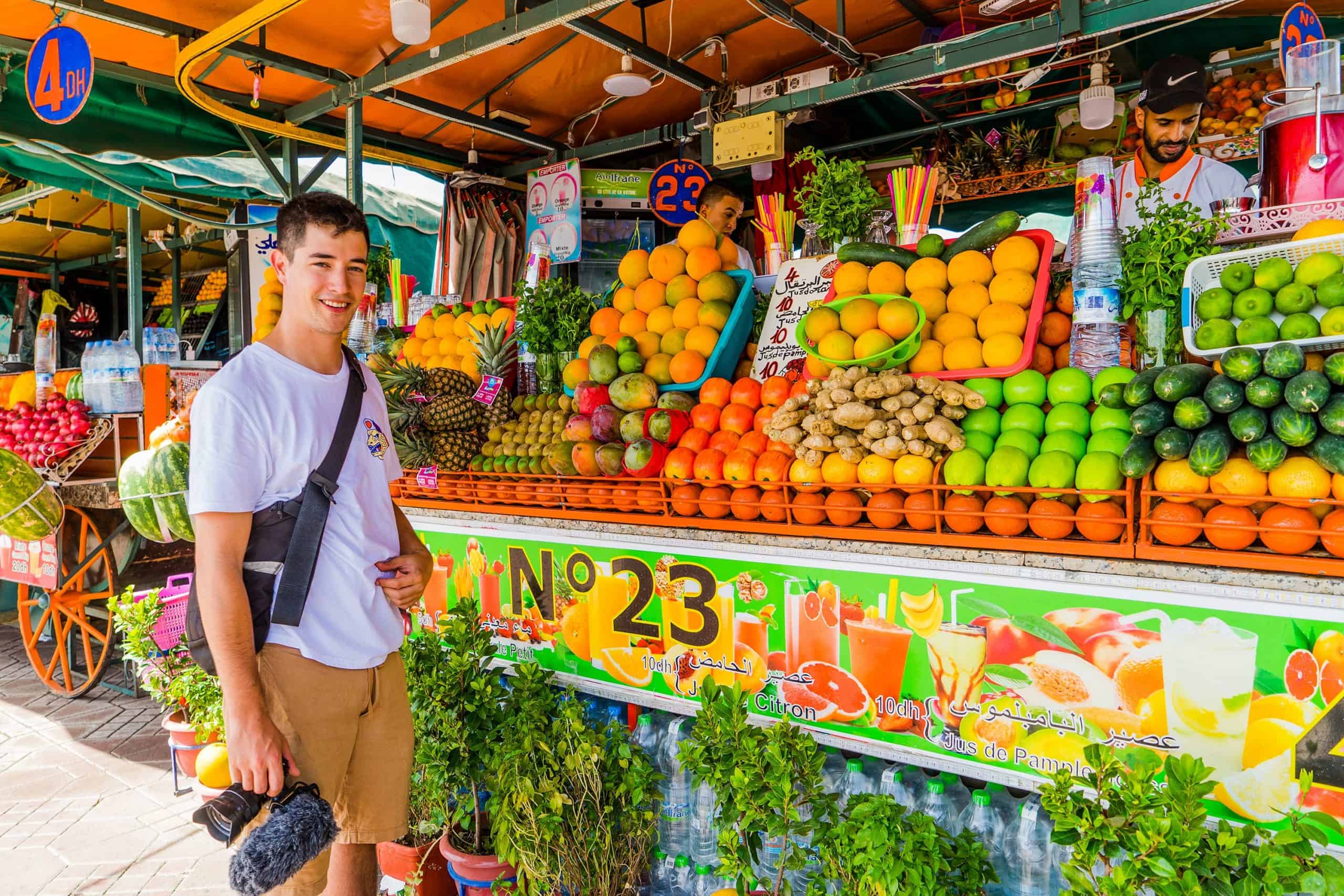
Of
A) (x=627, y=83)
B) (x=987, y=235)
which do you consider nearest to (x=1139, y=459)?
(x=987, y=235)

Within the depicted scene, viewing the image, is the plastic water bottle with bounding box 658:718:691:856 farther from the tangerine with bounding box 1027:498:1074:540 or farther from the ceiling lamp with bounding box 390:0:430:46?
the ceiling lamp with bounding box 390:0:430:46

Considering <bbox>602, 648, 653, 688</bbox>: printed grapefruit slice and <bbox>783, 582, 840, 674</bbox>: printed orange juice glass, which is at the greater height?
<bbox>783, 582, 840, 674</bbox>: printed orange juice glass

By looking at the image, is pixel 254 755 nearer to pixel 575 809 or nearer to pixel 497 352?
pixel 575 809

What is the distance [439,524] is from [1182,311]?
291 cm

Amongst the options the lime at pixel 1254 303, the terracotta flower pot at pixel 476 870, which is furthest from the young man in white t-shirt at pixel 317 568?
the lime at pixel 1254 303

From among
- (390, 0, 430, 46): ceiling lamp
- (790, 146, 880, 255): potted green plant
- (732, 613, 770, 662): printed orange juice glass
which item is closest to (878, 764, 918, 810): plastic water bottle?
(732, 613, 770, 662): printed orange juice glass

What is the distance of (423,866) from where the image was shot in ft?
10.0

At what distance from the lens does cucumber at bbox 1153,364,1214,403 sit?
1948 mm

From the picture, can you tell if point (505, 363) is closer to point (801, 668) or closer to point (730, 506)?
point (730, 506)

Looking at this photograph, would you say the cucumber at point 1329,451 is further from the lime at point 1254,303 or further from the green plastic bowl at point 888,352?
the green plastic bowl at point 888,352

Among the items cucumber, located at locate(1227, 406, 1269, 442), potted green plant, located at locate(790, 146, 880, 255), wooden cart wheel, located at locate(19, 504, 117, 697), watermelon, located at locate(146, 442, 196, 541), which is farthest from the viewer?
wooden cart wheel, located at locate(19, 504, 117, 697)

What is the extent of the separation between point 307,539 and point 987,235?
225 centimetres

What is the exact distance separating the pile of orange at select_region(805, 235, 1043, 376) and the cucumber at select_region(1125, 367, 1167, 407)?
1.23ft

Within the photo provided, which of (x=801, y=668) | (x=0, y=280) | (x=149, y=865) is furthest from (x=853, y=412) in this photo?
(x=0, y=280)
